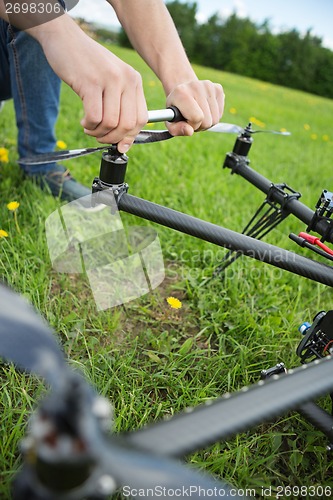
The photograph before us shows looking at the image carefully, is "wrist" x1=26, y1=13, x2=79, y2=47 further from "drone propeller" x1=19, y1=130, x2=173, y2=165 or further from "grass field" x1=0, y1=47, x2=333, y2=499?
"grass field" x1=0, y1=47, x2=333, y2=499

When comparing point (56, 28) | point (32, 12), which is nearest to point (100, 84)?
point (56, 28)

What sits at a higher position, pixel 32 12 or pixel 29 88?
pixel 32 12

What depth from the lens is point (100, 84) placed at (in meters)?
0.96

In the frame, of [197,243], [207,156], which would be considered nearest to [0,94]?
[197,243]

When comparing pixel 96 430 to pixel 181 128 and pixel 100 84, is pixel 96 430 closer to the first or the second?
pixel 100 84

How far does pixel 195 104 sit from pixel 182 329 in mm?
823

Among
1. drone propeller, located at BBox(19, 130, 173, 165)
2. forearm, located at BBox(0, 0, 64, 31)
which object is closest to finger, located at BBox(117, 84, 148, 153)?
drone propeller, located at BBox(19, 130, 173, 165)

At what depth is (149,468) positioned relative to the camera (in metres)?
0.42

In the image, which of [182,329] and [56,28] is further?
[182,329]

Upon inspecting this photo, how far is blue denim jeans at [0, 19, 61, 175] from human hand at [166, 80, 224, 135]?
1042mm

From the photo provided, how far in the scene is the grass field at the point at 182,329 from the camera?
3.98ft

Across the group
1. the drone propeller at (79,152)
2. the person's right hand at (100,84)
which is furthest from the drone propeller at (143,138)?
the person's right hand at (100,84)

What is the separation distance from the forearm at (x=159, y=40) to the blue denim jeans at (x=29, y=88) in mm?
615

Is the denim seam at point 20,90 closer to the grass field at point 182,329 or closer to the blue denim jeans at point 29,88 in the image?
the blue denim jeans at point 29,88
